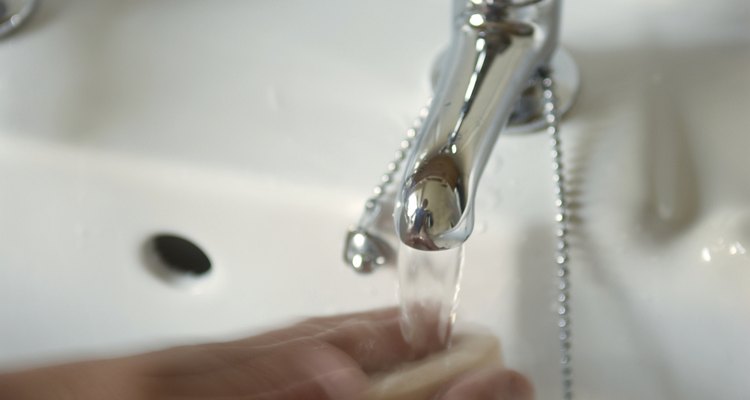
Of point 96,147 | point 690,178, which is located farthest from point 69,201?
point 690,178

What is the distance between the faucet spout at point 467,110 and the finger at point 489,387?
0.19 ft

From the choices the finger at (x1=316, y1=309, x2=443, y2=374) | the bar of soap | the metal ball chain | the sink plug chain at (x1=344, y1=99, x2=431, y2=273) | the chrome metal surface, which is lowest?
the bar of soap

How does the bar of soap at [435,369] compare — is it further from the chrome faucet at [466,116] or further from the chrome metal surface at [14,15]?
the chrome metal surface at [14,15]

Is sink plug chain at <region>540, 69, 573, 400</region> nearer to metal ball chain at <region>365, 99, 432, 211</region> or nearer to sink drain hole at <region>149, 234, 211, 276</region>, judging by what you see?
metal ball chain at <region>365, 99, 432, 211</region>

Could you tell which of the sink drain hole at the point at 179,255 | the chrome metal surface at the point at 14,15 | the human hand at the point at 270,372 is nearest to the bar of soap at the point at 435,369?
the human hand at the point at 270,372

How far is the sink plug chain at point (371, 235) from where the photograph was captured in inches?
13.8

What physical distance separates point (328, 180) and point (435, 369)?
105 mm

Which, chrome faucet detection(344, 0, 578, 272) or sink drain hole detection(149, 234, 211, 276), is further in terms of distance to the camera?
sink drain hole detection(149, 234, 211, 276)

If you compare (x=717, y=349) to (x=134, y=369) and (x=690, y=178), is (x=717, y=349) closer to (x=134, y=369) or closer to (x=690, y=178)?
(x=690, y=178)

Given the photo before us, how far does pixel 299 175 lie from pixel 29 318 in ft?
0.49

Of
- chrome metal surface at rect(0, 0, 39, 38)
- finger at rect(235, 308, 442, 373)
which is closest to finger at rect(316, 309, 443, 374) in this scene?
finger at rect(235, 308, 442, 373)

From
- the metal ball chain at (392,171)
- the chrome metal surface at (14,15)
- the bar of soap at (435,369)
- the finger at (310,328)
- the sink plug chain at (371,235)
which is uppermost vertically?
the chrome metal surface at (14,15)

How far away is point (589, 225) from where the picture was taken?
0.34 m

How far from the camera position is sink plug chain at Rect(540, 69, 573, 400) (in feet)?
1.07
